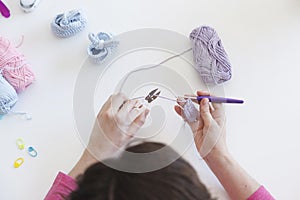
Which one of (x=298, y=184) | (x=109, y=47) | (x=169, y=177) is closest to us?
(x=169, y=177)

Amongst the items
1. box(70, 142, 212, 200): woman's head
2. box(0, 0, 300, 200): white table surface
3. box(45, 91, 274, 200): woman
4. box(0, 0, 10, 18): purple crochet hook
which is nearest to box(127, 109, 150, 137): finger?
box(45, 91, 274, 200): woman

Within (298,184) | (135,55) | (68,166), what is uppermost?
(135,55)

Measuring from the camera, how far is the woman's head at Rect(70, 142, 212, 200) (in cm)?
50

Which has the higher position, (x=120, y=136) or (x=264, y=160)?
(x=120, y=136)

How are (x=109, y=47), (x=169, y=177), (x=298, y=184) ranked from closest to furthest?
(x=169, y=177), (x=298, y=184), (x=109, y=47)

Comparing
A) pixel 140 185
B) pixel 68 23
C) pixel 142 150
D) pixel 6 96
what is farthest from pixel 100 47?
pixel 140 185

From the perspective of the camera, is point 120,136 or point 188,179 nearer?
point 188,179

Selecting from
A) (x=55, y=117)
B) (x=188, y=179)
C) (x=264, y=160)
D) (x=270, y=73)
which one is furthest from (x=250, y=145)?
(x=55, y=117)

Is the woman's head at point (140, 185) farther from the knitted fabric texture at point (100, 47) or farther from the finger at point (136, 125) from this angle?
the knitted fabric texture at point (100, 47)

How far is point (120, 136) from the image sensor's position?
Answer: 792 mm

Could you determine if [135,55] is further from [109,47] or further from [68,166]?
[68,166]

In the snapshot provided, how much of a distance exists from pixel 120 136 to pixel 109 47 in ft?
0.69

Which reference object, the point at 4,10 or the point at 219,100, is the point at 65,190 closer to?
the point at 219,100

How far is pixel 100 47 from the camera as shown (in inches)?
34.7
